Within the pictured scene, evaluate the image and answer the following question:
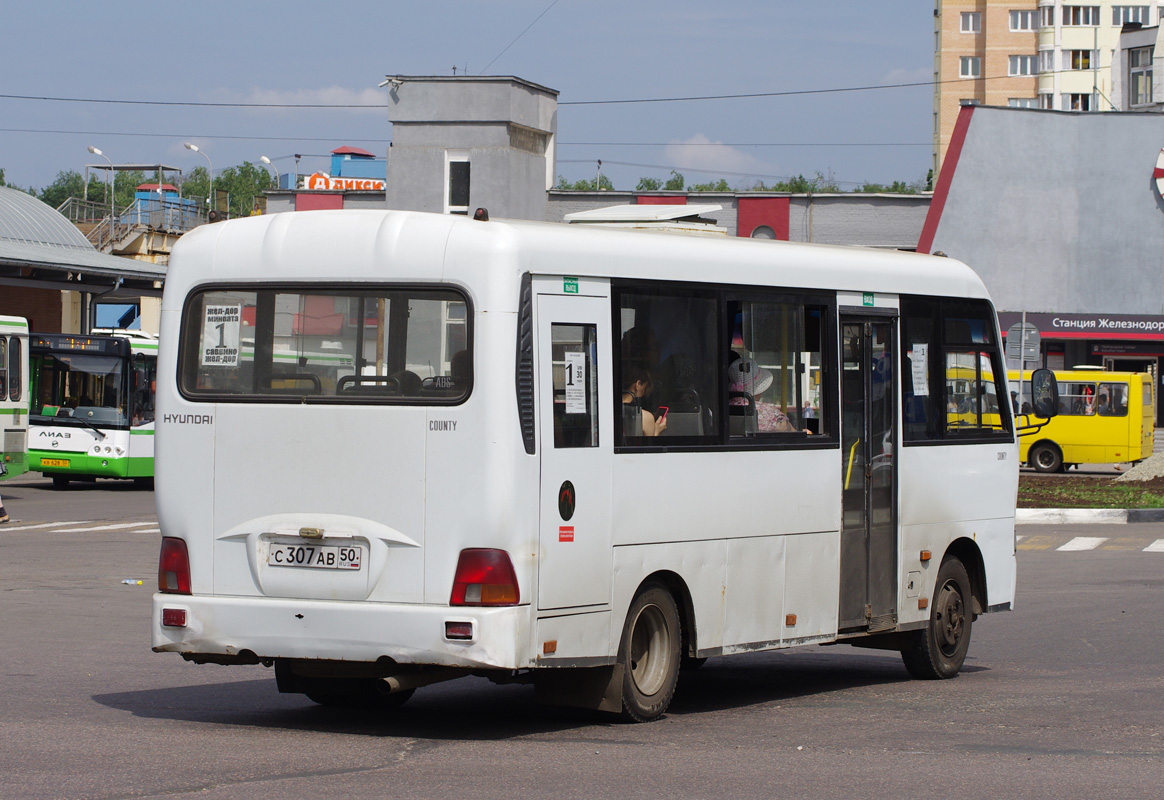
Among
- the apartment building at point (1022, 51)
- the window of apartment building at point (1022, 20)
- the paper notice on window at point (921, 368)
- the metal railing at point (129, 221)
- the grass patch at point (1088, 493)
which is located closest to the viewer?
the paper notice on window at point (921, 368)

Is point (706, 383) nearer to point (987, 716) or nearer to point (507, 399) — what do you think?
point (507, 399)

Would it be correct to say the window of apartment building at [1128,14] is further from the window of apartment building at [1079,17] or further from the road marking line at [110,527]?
the road marking line at [110,527]

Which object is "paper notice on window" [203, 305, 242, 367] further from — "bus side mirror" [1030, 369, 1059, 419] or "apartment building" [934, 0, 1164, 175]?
"apartment building" [934, 0, 1164, 175]

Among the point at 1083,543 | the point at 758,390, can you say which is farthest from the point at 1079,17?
the point at 758,390

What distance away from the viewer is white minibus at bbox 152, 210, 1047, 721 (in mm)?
7527

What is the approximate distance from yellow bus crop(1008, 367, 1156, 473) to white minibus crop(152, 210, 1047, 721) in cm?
2903

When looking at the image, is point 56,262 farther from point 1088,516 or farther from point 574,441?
point 574,441

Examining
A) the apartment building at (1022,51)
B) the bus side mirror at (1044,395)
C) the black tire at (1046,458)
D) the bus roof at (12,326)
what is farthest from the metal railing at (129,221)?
the apartment building at (1022,51)

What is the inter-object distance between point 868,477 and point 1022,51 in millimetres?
108766

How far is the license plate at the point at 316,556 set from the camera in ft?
25.2

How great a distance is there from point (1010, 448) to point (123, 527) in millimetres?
14990

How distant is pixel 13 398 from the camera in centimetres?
2745

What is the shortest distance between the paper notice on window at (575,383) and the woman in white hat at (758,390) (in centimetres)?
123

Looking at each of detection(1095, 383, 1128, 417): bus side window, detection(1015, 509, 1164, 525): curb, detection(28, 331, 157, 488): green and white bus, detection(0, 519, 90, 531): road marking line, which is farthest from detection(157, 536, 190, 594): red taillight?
detection(1095, 383, 1128, 417): bus side window
